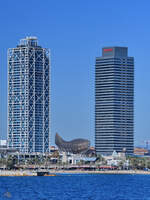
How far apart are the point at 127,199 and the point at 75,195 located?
42.3 feet

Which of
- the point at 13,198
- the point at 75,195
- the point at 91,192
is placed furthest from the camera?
the point at 91,192

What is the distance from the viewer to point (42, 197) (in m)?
155

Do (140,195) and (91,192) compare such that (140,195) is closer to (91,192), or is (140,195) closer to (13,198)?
(91,192)

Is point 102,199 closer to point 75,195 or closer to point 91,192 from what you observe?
point 75,195

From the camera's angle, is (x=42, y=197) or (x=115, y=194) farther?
(x=115, y=194)

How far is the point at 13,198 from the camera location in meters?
150

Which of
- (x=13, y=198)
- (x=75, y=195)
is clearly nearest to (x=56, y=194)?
(x=75, y=195)

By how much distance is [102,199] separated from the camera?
151 m

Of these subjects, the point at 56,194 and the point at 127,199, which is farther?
the point at 56,194

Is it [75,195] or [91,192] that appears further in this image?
[91,192]

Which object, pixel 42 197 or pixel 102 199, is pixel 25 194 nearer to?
pixel 42 197

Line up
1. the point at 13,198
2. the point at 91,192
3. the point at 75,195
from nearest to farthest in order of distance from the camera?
the point at 13,198, the point at 75,195, the point at 91,192

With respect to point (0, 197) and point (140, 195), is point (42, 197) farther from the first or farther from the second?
point (140, 195)

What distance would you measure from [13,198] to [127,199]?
22362 millimetres
